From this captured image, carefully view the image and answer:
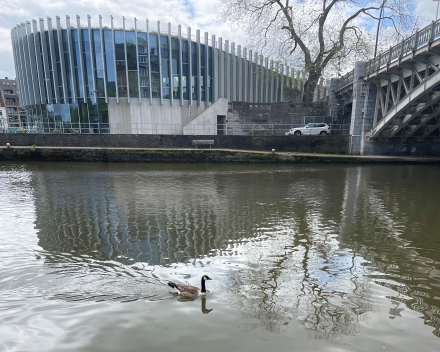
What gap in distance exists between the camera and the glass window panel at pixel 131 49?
30.5 m

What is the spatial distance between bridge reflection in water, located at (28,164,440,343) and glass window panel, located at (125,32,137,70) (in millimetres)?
20055

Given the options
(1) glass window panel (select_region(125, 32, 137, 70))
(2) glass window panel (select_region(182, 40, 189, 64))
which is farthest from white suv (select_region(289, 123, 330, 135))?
(1) glass window panel (select_region(125, 32, 137, 70))

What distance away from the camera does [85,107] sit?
31.8m

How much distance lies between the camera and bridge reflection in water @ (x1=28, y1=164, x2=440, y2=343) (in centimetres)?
453

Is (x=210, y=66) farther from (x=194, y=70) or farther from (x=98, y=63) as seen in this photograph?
(x=98, y=63)

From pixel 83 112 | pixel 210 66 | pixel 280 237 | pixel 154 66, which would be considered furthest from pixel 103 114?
pixel 280 237

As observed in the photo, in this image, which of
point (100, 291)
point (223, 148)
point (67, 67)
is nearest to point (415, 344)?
point (100, 291)

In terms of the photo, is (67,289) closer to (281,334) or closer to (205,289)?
(205,289)

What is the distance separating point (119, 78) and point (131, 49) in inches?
132

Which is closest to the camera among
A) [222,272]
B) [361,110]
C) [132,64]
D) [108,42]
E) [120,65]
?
[222,272]

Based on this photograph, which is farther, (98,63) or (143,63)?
(143,63)

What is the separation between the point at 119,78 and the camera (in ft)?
102

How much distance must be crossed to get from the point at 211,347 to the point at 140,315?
1177 mm

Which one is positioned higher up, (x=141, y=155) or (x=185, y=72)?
(x=185, y=72)
